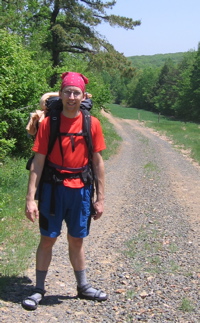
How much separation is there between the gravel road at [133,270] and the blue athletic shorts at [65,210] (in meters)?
0.70

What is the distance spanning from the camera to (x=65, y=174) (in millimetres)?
3779

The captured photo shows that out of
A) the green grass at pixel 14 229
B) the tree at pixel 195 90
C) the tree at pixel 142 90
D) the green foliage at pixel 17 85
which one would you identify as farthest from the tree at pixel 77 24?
the tree at pixel 142 90

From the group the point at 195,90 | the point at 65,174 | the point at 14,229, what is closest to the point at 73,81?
the point at 65,174

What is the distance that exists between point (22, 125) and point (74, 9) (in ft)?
40.9

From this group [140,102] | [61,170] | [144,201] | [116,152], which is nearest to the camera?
[61,170]

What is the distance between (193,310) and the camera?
3.97 meters

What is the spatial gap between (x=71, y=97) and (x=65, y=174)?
0.66 meters

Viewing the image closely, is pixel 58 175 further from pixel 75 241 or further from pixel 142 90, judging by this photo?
pixel 142 90

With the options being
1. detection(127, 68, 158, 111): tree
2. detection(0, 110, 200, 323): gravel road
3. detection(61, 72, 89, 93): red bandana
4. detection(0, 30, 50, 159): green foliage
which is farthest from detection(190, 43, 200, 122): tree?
detection(61, 72, 89, 93): red bandana

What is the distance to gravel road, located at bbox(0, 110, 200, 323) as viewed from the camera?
383cm

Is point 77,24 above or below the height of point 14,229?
above

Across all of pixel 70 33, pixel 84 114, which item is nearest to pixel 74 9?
pixel 70 33

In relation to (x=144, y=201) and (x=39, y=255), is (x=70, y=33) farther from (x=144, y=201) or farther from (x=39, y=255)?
(x=39, y=255)

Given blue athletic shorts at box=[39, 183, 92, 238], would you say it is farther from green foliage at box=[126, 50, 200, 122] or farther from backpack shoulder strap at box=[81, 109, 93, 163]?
green foliage at box=[126, 50, 200, 122]
